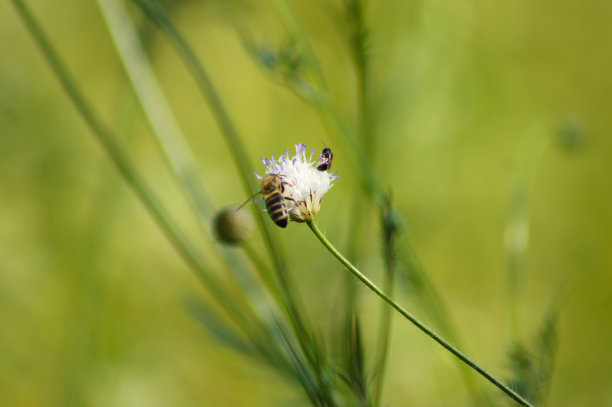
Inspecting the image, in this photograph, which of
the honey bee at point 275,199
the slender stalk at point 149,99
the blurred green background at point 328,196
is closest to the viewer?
the honey bee at point 275,199

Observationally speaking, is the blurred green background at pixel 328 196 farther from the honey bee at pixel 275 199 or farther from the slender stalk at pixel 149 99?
the honey bee at pixel 275 199

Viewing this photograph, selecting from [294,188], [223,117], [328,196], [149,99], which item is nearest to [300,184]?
[294,188]

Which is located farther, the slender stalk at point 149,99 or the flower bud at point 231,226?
the slender stalk at point 149,99

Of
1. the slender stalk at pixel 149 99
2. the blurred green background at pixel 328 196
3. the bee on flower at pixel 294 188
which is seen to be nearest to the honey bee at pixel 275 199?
the bee on flower at pixel 294 188

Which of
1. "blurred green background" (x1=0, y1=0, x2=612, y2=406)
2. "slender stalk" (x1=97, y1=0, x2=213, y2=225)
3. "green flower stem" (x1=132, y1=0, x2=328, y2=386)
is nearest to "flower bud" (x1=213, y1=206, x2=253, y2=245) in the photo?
"green flower stem" (x1=132, y1=0, x2=328, y2=386)

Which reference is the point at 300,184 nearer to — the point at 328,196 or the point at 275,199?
the point at 275,199

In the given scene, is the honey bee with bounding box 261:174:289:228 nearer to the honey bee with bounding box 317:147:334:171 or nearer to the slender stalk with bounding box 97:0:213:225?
the honey bee with bounding box 317:147:334:171

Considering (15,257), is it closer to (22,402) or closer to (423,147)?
(22,402)
